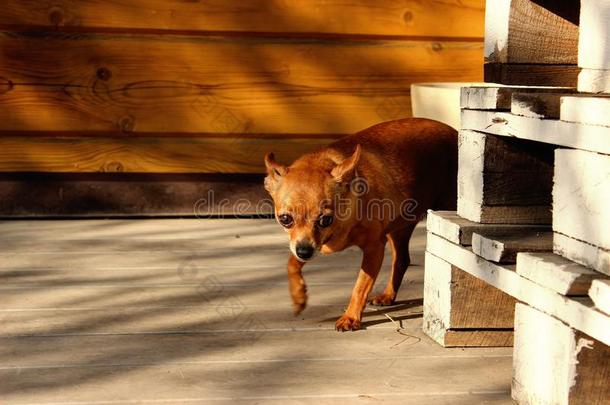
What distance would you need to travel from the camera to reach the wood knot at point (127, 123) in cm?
651

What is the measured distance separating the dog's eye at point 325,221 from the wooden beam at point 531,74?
804mm

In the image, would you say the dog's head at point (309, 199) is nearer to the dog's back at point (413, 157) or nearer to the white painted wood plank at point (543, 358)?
the dog's back at point (413, 157)

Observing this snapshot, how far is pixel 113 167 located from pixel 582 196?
4.07 m

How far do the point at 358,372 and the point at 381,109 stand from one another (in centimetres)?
350

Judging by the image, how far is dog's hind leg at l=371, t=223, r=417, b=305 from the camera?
4590mm

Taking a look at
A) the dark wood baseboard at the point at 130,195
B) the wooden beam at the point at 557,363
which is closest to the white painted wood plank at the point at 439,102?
the dark wood baseboard at the point at 130,195

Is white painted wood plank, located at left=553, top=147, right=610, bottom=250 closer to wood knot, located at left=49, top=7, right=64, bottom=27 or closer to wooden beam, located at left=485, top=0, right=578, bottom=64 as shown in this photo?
wooden beam, located at left=485, top=0, right=578, bottom=64

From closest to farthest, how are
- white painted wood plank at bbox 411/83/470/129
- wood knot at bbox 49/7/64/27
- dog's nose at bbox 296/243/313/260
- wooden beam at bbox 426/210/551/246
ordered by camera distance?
wooden beam at bbox 426/210/551/246
dog's nose at bbox 296/243/313/260
white painted wood plank at bbox 411/83/470/129
wood knot at bbox 49/7/64/27

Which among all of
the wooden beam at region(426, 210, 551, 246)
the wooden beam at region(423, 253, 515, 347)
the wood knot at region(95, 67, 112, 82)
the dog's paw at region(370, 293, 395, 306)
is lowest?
the dog's paw at region(370, 293, 395, 306)

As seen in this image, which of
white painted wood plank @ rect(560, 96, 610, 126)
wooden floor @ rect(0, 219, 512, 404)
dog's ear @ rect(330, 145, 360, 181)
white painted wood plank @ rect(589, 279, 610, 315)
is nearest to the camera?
white painted wood plank @ rect(589, 279, 610, 315)

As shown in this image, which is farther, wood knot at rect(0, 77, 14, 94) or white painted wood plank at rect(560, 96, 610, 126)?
wood knot at rect(0, 77, 14, 94)

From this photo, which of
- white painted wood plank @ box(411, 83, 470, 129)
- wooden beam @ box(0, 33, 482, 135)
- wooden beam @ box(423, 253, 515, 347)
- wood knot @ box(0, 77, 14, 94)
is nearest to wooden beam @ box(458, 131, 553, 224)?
wooden beam @ box(423, 253, 515, 347)

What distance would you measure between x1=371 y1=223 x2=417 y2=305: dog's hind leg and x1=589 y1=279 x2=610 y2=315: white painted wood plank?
190 centimetres

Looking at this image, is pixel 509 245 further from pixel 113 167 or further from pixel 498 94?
pixel 113 167
